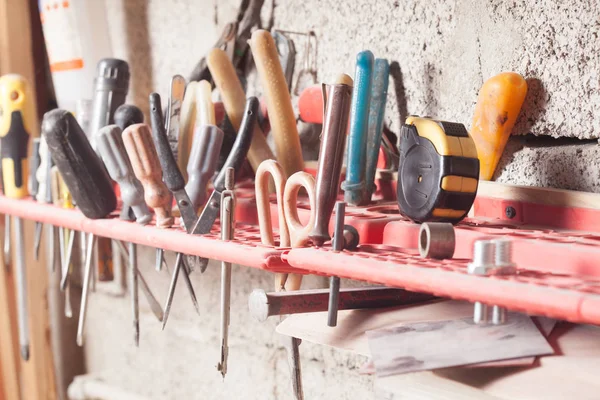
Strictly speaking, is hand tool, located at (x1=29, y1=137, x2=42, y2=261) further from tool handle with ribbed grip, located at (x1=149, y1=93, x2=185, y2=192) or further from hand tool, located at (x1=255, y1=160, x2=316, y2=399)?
hand tool, located at (x1=255, y1=160, x2=316, y2=399)

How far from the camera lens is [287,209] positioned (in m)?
0.61

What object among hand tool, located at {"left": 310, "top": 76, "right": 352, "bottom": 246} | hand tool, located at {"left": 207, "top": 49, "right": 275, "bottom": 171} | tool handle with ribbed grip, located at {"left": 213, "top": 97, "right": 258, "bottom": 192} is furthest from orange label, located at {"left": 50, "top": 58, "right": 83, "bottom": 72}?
hand tool, located at {"left": 310, "top": 76, "right": 352, "bottom": 246}

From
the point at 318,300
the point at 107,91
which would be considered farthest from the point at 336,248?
the point at 107,91

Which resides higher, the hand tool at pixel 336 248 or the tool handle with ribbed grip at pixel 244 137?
the tool handle with ribbed grip at pixel 244 137

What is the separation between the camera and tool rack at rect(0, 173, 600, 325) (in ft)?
1.38

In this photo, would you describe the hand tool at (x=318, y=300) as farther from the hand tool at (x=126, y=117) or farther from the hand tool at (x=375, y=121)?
the hand tool at (x=126, y=117)

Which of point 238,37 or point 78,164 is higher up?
point 238,37

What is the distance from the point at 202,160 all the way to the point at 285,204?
0.46 ft

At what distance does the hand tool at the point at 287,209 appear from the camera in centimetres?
59

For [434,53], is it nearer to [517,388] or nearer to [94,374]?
[517,388]

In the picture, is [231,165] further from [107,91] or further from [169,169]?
[107,91]

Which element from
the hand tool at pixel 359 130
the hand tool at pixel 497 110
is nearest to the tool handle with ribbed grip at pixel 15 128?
the hand tool at pixel 359 130

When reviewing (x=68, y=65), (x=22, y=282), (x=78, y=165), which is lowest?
(x=22, y=282)

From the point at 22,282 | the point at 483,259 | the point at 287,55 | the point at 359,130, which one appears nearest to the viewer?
the point at 483,259
